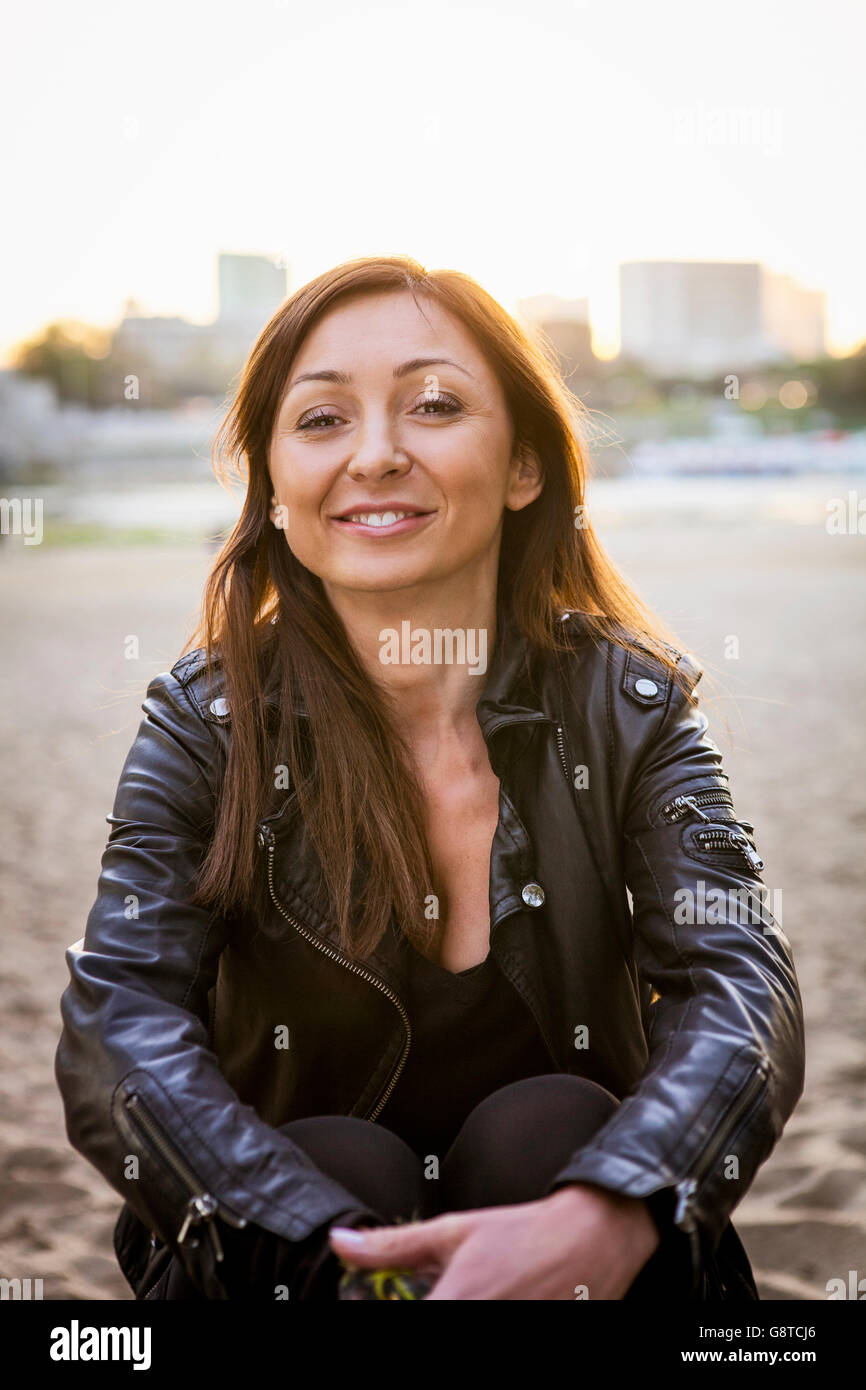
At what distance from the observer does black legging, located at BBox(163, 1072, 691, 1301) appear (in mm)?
1777

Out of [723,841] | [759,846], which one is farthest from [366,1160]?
[759,846]

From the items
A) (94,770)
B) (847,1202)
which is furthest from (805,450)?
(847,1202)

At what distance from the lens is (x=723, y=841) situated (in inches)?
77.5

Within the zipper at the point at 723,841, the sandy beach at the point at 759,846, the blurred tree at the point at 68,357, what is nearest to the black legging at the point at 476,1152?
the zipper at the point at 723,841

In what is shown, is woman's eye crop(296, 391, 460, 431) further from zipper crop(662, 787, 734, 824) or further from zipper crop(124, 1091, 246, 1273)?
zipper crop(124, 1091, 246, 1273)

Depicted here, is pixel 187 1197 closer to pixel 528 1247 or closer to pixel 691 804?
pixel 528 1247

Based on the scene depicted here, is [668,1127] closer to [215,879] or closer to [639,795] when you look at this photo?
[639,795]

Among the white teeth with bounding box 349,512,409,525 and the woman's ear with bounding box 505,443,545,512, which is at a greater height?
the woman's ear with bounding box 505,443,545,512

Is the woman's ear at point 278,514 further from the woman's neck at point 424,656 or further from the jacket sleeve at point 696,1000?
the jacket sleeve at point 696,1000

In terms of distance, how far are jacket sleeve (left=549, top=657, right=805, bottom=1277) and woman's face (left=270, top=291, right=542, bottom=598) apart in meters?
0.41

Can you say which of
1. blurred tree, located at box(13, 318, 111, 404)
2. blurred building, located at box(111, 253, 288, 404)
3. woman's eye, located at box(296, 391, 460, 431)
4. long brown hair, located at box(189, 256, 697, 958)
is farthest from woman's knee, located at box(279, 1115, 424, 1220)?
blurred tree, located at box(13, 318, 111, 404)

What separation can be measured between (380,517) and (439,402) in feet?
0.68

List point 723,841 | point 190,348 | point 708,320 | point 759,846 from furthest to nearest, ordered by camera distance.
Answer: point 708,320 < point 190,348 < point 759,846 < point 723,841

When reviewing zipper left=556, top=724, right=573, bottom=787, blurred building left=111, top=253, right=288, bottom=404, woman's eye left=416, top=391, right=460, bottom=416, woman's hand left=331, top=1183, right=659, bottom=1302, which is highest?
blurred building left=111, top=253, right=288, bottom=404
